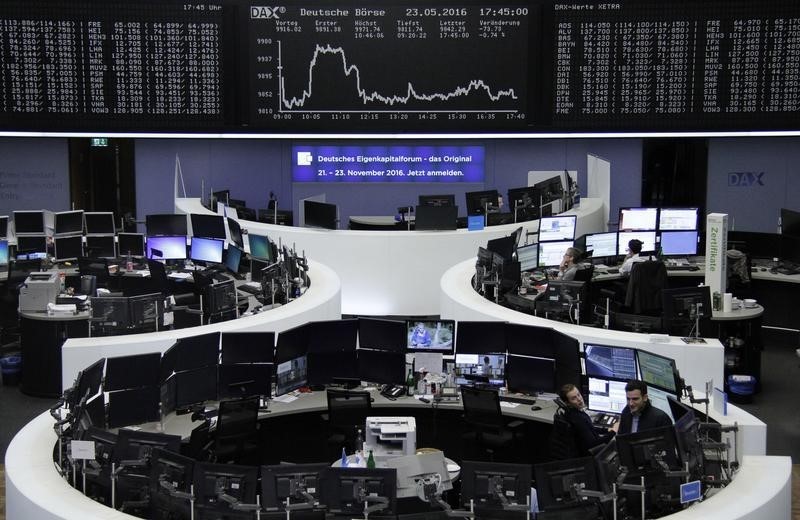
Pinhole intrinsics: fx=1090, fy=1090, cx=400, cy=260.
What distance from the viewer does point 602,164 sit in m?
15.4

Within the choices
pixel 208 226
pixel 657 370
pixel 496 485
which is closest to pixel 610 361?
pixel 657 370

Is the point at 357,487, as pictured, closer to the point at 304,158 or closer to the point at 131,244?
the point at 131,244

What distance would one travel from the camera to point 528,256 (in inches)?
472

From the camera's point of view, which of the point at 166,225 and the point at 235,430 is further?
the point at 166,225

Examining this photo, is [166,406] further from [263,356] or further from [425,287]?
[425,287]

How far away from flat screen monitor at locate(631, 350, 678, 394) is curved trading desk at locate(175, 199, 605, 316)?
554 centimetres

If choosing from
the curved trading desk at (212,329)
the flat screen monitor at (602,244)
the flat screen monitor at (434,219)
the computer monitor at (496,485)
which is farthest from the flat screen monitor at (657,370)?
the flat screen monitor at (434,219)

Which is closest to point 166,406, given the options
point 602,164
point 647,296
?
point 647,296

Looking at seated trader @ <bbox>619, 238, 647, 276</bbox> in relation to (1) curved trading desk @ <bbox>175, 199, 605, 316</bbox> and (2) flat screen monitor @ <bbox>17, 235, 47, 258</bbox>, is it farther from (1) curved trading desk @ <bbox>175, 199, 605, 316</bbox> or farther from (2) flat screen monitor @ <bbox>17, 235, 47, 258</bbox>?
(2) flat screen monitor @ <bbox>17, 235, 47, 258</bbox>

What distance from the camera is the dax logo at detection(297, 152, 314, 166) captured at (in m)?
17.2

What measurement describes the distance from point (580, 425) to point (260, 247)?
18.8ft

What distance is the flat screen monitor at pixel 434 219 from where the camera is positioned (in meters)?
13.2

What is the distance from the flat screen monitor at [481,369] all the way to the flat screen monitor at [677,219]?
487 cm

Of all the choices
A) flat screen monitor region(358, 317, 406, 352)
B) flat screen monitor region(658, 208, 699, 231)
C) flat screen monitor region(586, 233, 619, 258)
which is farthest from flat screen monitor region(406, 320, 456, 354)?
flat screen monitor region(658, 208, 699, 231)
